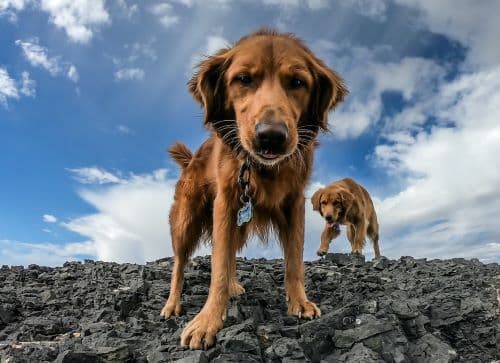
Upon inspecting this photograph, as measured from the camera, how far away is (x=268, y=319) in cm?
443

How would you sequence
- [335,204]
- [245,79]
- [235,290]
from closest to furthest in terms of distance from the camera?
1. [245,79]
2. [235,290]
3. [335,204]

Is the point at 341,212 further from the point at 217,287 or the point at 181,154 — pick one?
the point at 217,287

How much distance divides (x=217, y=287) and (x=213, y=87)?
67.7 inches

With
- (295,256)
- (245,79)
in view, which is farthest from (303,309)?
(245,79)

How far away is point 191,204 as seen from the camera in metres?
5.26

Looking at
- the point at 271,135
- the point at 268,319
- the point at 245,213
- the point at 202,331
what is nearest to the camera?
the point at 271,135

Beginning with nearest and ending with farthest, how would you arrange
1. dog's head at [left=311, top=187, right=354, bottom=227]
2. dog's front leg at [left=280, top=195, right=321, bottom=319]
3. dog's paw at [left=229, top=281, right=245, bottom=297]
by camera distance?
dog's front leg at [left=280, top=195, right=321, bottom=319] < dog's paw at [left=229, top=281, right=245, bottom=297] < dog's head at [left=311, top=187, right=354, bottom=227]

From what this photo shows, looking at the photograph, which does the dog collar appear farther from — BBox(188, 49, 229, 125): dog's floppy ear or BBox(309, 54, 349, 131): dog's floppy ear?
BBox(309, 54, 349, 131): dog's floppy ear

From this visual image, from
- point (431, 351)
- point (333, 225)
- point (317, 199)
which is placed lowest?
point (431, 351)

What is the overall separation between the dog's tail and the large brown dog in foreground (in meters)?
0.88

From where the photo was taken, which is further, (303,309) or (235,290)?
(235,290)

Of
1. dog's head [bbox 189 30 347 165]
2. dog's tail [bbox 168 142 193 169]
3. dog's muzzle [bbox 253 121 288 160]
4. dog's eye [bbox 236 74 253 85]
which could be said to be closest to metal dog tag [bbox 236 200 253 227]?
dog's head [bbox 189 30 347 165]

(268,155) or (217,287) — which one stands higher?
(268,155)

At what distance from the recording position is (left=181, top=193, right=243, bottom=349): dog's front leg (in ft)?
12.5
